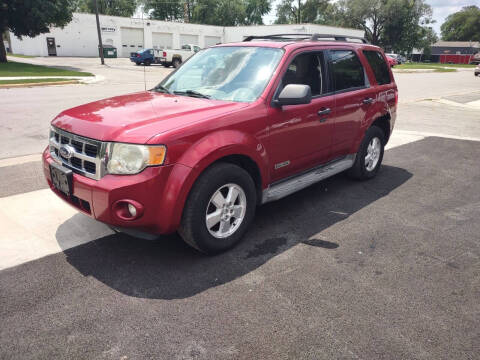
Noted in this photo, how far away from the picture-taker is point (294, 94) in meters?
3.61

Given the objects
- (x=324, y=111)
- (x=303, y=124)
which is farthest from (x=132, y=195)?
(x=324, y=111)

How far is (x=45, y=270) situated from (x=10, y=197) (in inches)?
72.7

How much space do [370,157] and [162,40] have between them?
53072 millimetres

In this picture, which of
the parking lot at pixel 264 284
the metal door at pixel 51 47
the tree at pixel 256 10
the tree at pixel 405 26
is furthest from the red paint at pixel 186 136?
the tree at pixel 256 10

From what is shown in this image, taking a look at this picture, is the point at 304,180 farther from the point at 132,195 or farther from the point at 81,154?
the point at 81,154

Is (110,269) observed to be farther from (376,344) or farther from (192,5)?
(192,5)

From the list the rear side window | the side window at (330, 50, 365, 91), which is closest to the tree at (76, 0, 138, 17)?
the rear side window

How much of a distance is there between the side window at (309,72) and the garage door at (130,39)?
51955mm

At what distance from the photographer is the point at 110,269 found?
3262 millimetres

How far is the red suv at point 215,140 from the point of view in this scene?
2.97 metres

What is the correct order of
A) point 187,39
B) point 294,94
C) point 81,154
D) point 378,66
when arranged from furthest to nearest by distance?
point 187,39 → point 378,66 → point 294,94 → point 81,154

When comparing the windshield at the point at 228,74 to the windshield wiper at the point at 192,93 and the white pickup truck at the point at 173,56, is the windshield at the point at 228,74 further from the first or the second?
the white pickup truck at the point at 173,56

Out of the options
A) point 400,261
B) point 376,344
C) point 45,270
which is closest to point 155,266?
point 45,270

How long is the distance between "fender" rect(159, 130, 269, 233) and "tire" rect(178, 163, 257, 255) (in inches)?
3.2
